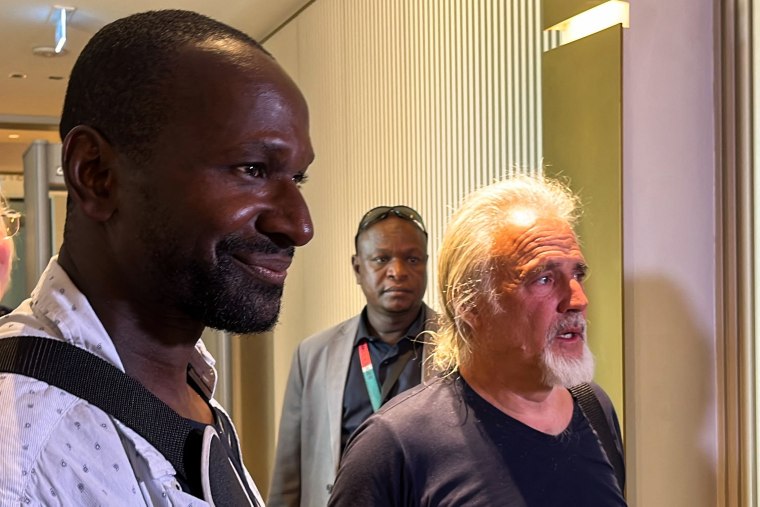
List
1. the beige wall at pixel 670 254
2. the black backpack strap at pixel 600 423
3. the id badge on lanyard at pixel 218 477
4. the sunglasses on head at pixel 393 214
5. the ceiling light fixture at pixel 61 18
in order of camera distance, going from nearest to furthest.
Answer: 1. the id badge on lanyard at pixel 218 477
2. the black backpack strap at pixel 600 423
3. the beige wall at pixel 670 254
4. the sunglasses on head at pixel 393 214
5. the ceiling light fixture at pixel 61 18

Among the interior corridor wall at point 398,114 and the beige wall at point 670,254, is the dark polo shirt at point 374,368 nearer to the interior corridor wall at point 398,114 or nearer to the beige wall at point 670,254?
the interior corridor wall at point 398,114

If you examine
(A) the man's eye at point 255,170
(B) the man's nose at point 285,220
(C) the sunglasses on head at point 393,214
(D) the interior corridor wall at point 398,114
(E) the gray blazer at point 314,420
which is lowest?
(E) the gray blazer at point 314,420

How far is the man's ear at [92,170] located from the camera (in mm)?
886

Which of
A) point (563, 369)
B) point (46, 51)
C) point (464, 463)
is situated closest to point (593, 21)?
point (563, 369)

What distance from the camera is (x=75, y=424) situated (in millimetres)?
780

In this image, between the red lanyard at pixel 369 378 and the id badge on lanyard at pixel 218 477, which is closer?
the id badge on lanyard at pixel 218 477

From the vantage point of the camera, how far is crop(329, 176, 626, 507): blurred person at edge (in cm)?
170

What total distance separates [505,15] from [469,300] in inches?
63.1

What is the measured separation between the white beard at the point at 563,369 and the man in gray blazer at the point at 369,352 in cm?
111

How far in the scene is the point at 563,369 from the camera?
190cm

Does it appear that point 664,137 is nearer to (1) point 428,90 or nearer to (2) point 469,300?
(2) point 469,300

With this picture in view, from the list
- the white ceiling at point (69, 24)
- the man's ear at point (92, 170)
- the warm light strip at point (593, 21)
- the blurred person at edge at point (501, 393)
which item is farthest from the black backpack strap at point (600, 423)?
the white ceiling at point (69, 24)

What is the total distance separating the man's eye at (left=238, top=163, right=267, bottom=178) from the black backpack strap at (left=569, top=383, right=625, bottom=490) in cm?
126

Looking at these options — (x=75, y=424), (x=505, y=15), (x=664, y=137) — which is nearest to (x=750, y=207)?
(x=664, y=137)
